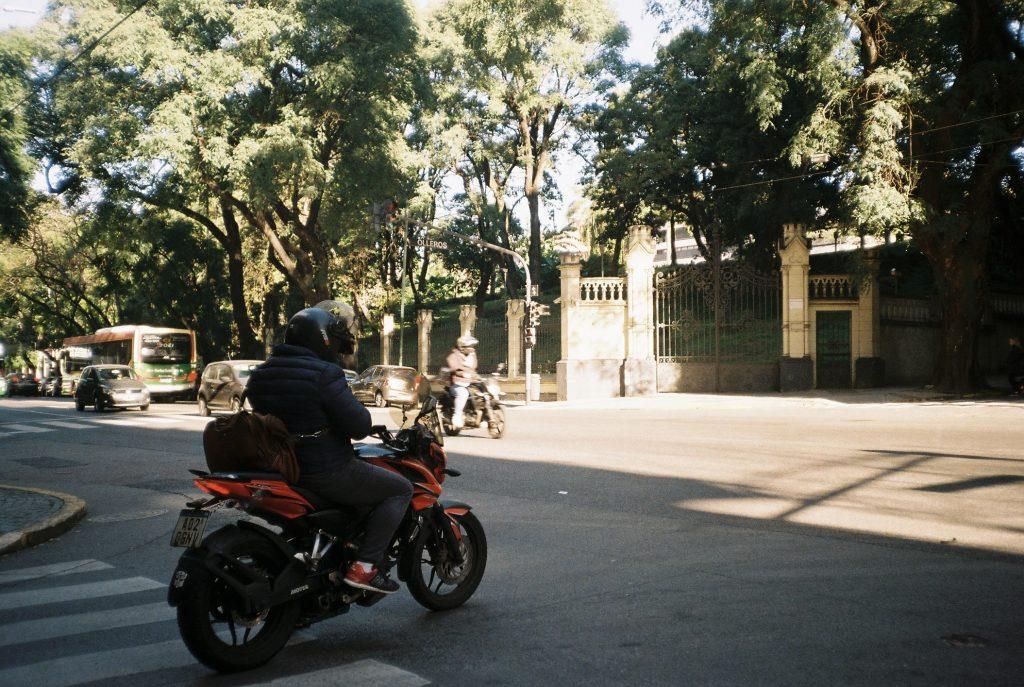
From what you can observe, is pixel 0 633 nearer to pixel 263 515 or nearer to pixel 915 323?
pixel 263 515

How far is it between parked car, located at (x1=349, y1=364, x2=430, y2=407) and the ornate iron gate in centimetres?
774

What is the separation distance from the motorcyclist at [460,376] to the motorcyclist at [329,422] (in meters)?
10.7

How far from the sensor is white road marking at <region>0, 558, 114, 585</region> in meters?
6.36

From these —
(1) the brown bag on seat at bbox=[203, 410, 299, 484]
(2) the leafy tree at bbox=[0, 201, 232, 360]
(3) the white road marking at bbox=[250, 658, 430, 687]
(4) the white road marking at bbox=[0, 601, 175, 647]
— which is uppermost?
(2) the leafy tree at bbox=[0, 201, 232, 360]

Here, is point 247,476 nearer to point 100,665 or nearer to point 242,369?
point 100,665

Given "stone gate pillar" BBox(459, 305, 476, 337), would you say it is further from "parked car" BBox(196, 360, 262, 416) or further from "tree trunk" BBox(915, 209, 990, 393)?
"tree trunk" BBox(915, 209, 990, 393)

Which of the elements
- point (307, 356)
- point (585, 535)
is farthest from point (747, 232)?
point (307, 356)

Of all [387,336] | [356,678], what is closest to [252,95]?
[387,336]

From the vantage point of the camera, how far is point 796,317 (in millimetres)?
25922

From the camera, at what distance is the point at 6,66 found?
27.7 metres

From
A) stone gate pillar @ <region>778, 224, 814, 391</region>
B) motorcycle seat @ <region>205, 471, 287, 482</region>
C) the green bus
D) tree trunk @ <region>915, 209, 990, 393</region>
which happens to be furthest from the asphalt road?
the green bus

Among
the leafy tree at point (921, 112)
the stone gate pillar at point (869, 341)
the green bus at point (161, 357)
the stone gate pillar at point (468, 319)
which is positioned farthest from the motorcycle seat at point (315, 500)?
the green bus at point (161, 357)

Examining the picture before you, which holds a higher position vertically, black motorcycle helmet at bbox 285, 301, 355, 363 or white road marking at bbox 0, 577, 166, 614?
black motorcycle helmet at bbox 285, 301, 355, 363

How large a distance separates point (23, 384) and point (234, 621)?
58.2 metres
